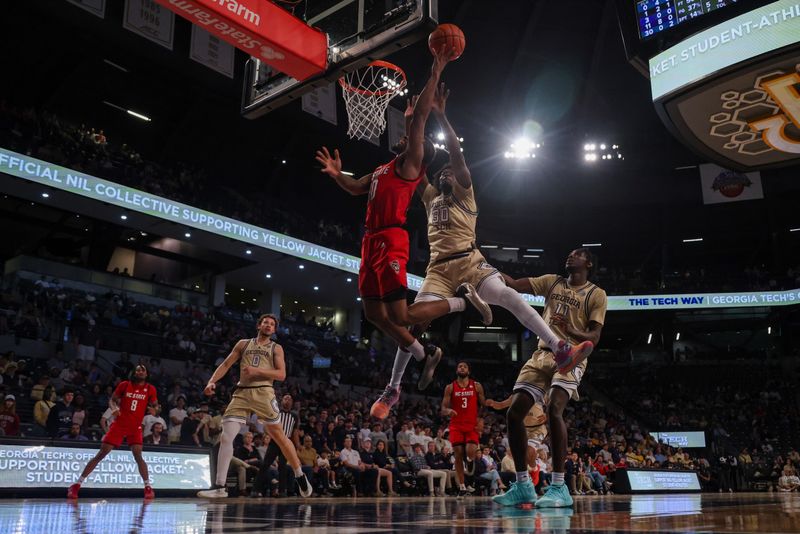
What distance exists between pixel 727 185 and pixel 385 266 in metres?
28.0

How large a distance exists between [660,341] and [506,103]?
1642 cm

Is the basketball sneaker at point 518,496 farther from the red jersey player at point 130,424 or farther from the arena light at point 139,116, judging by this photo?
the arena light at point 139,116

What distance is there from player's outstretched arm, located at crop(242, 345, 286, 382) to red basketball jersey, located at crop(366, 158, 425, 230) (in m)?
2.55

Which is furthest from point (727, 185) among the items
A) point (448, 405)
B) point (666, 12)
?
point (448, 405)

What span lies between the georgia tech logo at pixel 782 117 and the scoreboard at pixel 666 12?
1466 mm

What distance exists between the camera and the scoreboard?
32.4 feet

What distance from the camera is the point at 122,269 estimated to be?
24.2 meters

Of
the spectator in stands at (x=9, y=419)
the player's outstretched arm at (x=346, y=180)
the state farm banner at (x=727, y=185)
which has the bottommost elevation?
the spectator in stands at (x=9, y=419)

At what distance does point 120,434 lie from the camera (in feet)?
23.8

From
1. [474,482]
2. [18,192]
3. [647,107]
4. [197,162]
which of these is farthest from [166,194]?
[647,107]

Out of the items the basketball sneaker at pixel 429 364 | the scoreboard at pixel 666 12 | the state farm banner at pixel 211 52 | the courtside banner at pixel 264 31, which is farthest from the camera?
the state farm banner at pixel 211 52

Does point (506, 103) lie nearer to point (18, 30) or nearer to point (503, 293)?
point (18, 30)

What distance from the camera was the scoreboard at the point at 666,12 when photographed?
9.89 metres

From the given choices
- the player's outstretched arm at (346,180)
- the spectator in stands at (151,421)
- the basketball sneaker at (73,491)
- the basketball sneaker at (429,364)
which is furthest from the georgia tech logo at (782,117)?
the spectator in stands at (151,421)
